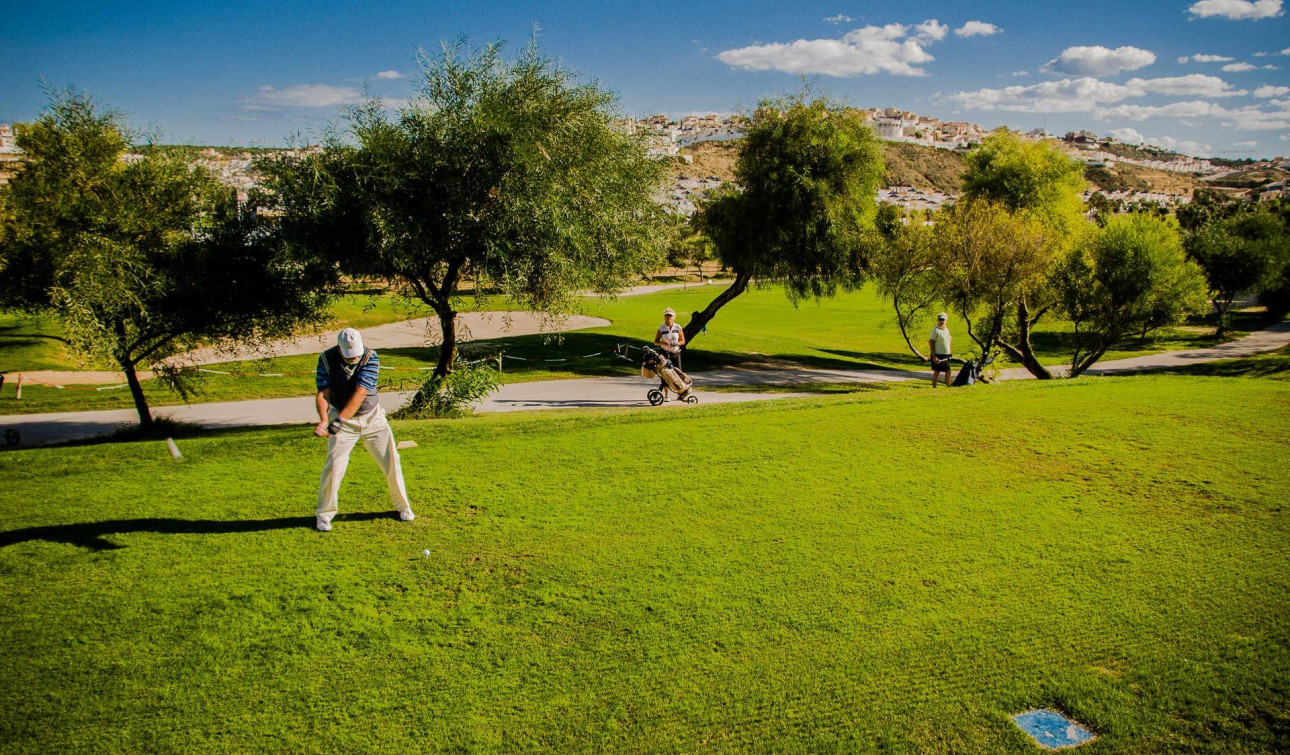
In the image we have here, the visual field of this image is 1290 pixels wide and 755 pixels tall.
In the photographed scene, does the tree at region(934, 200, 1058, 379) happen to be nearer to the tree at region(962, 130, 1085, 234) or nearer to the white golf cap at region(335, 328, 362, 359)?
the tree at region(962, 130, 1085, 234)

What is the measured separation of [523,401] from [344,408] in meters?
12.2

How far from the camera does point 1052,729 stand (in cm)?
475

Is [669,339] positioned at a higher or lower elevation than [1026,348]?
higher

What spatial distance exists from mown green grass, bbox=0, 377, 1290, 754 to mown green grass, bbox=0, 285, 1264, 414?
7461 mm

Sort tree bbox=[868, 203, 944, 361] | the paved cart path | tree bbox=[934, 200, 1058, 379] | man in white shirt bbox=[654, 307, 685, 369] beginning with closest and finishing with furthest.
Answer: the paved cart path, man in white shirt bbox=[654, 307, 685, 369], tree bbox=[934, 200, 1058, 379], tree bbox=[868, 203, 944, 361]

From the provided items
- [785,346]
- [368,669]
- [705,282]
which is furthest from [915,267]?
[705,282]

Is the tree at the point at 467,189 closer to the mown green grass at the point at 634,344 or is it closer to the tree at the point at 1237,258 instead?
the mown green grass at the point at 634,344

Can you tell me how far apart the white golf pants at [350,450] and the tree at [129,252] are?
24.4 ft

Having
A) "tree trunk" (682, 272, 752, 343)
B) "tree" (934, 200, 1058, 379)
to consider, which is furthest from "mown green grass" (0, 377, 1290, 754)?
"tree trunk" (682, 272, 752, 343)

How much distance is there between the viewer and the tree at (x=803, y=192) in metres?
27.1

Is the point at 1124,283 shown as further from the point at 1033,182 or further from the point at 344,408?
the point at 344,408

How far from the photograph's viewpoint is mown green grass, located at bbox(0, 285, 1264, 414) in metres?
20.3

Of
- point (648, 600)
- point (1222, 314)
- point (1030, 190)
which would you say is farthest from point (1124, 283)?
point (648, 600)

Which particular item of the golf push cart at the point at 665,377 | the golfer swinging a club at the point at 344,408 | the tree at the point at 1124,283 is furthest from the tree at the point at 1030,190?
the golfer swinging a club at the point at 344,408
